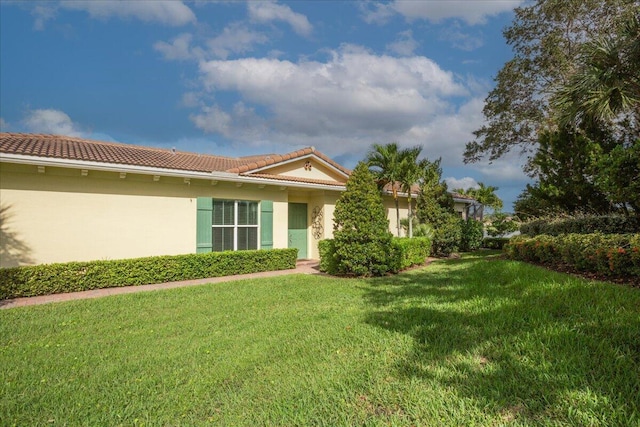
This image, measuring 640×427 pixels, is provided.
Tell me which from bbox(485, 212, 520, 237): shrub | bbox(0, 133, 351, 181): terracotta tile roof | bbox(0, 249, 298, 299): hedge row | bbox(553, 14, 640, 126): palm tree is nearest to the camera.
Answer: bbox(0, 249, 298, 299): hedge row

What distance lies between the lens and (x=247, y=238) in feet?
40.1

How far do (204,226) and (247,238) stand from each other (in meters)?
1.71

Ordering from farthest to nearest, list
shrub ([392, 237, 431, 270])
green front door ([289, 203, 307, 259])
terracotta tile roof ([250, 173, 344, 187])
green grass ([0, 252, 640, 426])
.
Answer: green front door ([289, 203, 307, 259])
terracotta tile roof ([250, 173, 344, 187])
shrub ([392, 237, 431, 270])
green grass ([0, 252, 640, 426])

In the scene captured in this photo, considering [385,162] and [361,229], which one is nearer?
[361,229]

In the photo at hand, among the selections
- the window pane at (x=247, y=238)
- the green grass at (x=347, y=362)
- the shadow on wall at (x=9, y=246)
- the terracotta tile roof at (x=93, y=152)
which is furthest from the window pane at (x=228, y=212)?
the green grass at (x=347, y=362)

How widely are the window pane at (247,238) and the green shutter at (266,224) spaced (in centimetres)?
23

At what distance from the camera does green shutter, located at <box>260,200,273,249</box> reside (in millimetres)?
12391

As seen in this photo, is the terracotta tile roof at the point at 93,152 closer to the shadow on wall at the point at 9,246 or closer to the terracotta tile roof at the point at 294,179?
the terracotta tile roof at the point at 294,179

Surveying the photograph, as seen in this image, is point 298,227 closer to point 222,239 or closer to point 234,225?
point 234,225

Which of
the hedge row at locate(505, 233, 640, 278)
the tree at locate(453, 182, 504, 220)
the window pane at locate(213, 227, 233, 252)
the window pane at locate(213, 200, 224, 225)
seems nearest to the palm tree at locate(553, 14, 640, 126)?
the hedge row at locate(505, 233, 640, 278)

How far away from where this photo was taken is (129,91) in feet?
58.8

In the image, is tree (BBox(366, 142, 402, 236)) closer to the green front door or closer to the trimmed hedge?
the green front door

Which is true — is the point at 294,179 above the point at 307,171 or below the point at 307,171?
below

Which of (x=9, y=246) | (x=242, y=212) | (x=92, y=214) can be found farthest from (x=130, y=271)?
(x=242, y=212)
